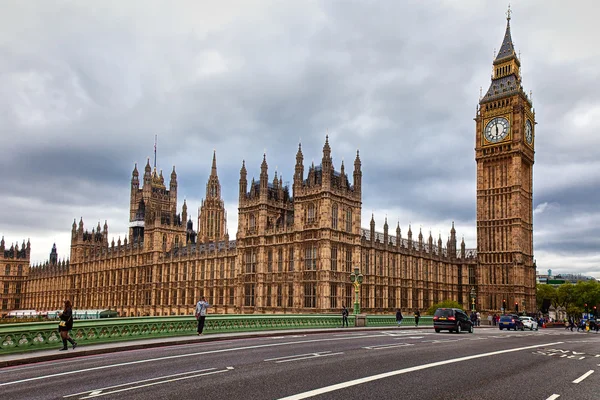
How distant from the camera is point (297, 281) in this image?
192ft

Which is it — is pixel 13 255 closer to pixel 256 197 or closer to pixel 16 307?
pixel 16 307

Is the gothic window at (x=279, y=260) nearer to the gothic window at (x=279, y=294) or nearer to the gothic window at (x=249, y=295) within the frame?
the gothic window at (x=279, y=294)

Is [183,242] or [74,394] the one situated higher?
[183,242]

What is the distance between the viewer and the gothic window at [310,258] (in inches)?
2253

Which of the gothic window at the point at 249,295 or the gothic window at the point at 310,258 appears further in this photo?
the gothic window at the point at 249,295

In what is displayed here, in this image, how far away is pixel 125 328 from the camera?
24.4 metres

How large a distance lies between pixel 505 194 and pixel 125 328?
6957 cm

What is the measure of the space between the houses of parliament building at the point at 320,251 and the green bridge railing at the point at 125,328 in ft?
71.2

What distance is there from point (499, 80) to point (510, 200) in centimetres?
2043

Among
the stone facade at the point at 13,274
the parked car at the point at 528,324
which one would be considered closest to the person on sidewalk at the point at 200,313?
the parked car at the point at 528,324

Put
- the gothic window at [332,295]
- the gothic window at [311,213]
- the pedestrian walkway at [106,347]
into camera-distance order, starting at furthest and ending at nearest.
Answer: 1. the gothic window at [311,213]
2. the gothic window at [332,295]
3. the pedestrian walkway at [106,347]

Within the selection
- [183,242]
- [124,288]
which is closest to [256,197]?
[183,242]

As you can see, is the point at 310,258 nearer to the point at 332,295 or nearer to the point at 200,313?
the point at 332,295

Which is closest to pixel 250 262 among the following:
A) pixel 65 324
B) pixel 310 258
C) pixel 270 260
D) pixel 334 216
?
pixel 270 260
